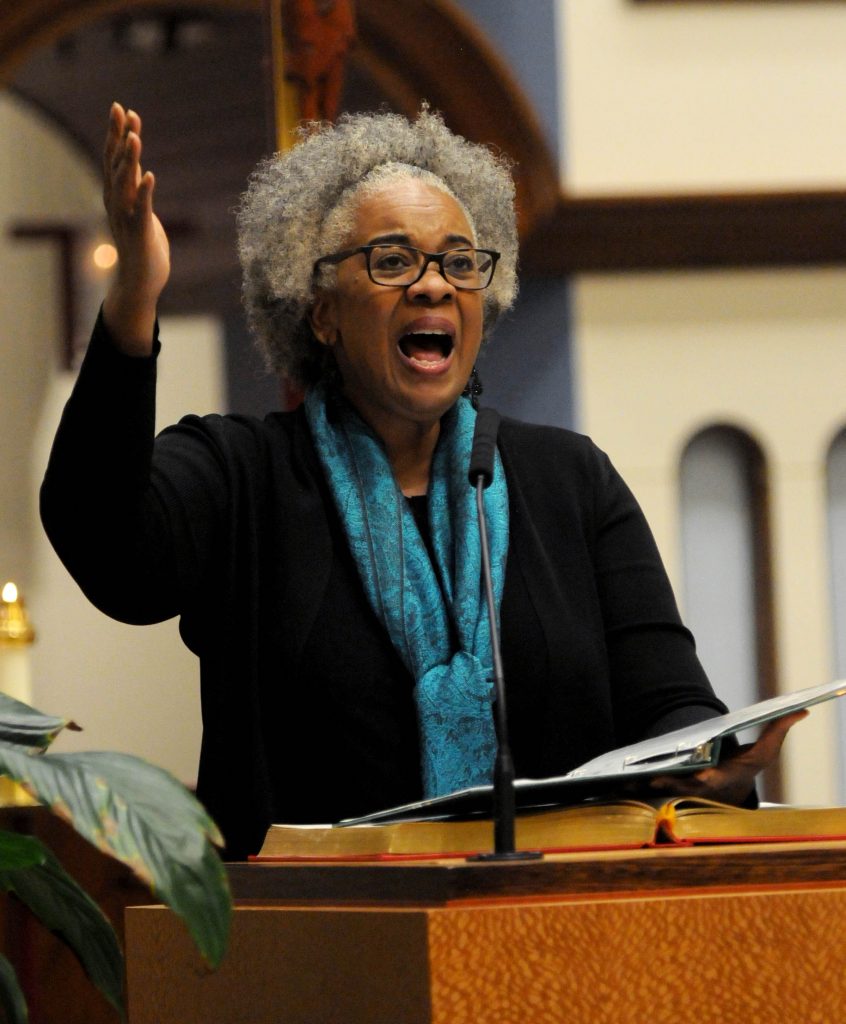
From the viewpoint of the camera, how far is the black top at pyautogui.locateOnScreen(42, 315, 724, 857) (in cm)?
198

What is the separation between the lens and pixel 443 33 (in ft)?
15.5

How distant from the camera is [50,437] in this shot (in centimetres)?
564

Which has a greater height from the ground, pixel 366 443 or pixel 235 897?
pixel 366 443

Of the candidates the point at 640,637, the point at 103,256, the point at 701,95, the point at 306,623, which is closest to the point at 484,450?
the point at 306,623

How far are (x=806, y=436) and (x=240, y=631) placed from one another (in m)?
3.20

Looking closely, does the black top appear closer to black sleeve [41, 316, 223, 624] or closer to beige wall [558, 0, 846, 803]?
black sleeve [41, 316, 223, 624]

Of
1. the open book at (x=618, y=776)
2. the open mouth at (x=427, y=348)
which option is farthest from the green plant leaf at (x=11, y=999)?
the open mouth at (x=427, y=348)

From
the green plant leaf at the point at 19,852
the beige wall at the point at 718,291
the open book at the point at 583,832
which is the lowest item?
the open book at the point at 583,832

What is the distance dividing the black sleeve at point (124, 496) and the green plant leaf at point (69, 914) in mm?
610

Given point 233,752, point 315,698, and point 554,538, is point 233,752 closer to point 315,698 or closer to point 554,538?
point 315,698

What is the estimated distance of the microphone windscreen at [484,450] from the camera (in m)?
1.63

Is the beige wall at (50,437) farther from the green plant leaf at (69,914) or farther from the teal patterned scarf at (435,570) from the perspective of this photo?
the green plant leaf at (69,914)

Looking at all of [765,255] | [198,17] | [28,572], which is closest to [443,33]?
[198,17]

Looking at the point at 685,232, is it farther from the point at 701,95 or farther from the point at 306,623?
the point at 306,623
